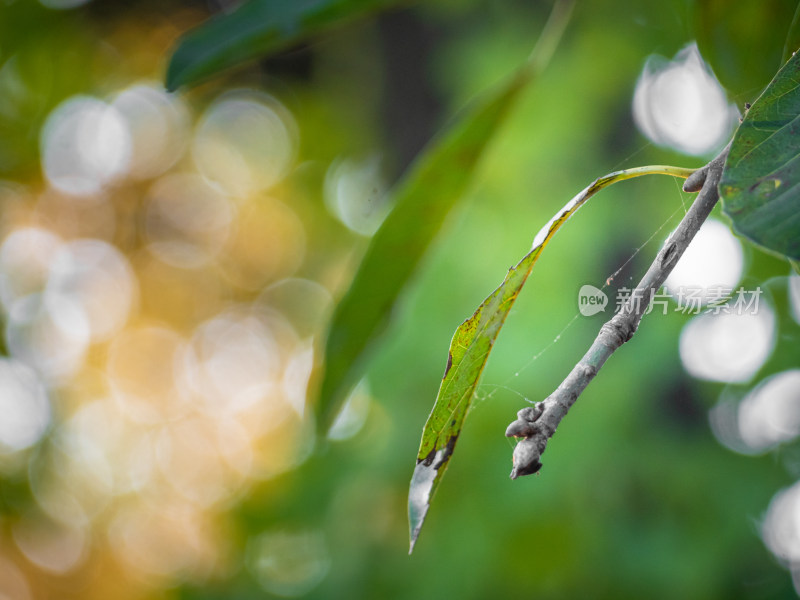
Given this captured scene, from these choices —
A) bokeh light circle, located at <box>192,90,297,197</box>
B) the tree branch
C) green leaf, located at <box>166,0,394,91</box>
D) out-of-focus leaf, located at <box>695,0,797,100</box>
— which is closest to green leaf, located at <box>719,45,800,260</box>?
the tree branch

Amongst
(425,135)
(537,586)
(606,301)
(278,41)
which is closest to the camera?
(606,301)

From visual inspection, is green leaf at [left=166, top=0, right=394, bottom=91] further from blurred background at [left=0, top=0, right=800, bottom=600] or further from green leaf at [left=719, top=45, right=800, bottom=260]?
green leaf at [left=719, top=45, right=800, bottom=260]

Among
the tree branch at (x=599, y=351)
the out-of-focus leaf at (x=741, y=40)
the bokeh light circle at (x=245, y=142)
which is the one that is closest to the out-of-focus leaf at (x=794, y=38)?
the out-of-focus leaf at (x=741, y=40)

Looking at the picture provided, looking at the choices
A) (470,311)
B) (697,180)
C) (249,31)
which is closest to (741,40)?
(697,180)

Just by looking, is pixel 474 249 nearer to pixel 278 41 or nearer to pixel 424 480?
pixel 278 41

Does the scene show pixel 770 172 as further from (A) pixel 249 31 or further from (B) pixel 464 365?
(A) pixel 249 31

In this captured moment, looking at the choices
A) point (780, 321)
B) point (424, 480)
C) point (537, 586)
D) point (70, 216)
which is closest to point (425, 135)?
point (780, 321)
